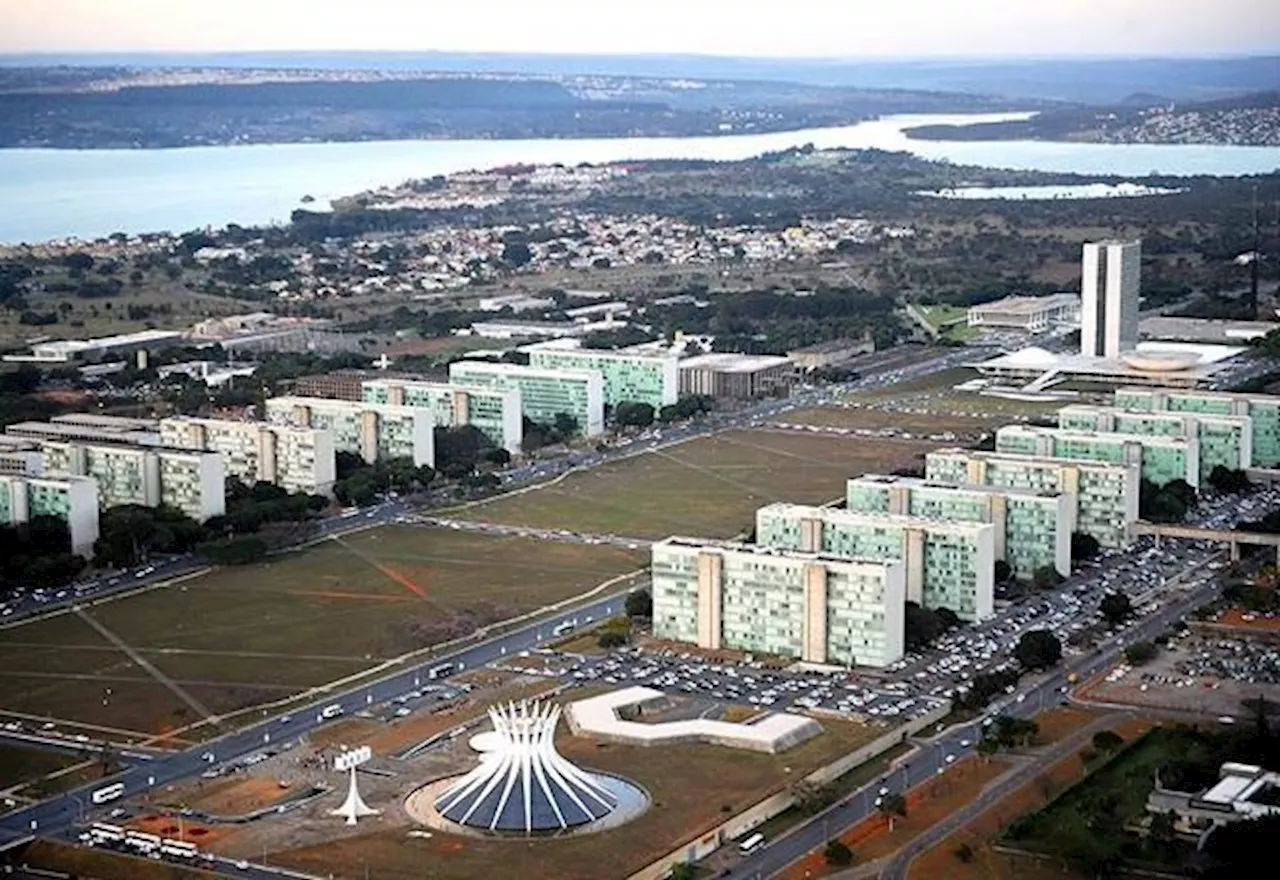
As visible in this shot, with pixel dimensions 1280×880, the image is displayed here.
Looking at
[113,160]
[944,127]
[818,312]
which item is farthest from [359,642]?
[944,127]

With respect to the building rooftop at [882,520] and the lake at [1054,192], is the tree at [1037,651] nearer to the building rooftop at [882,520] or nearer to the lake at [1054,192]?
the building rooftop at [882,520]

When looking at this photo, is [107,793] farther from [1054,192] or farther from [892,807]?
[1054,192]

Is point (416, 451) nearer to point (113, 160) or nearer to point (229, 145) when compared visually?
point (113, 160)

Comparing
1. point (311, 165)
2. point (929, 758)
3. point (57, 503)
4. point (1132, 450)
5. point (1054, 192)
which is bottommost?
point (311, 165)

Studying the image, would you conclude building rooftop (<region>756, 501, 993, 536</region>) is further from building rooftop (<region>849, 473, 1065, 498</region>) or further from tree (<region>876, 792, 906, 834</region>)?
tree (<region>876, 792, 906, 834</region>)

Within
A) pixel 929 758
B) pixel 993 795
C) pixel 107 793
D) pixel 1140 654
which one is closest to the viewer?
pixel 993 795

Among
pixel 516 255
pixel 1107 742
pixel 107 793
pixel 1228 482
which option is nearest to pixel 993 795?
pixel 1107 742

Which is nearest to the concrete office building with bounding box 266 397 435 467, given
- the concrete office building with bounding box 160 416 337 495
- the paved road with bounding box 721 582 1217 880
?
the concrete office building with bounding box 160 416 337 495
